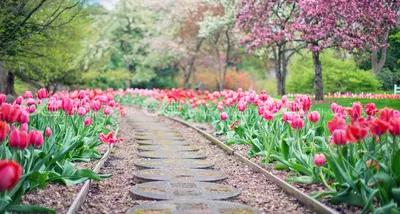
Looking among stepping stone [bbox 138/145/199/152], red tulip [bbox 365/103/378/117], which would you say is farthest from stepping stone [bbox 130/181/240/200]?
stepping stone [bbox 138/145/199/152]

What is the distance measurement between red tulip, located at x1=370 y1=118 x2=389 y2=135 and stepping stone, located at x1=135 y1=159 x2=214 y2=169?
357cm

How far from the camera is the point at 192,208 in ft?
14.5

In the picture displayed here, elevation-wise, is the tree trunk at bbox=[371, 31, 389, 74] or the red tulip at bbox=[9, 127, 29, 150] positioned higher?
the tree trunk at bbox=[371, 31, 389, 74]

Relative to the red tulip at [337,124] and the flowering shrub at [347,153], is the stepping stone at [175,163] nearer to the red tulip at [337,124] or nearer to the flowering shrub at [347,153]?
the flowering shrub at [347,153]

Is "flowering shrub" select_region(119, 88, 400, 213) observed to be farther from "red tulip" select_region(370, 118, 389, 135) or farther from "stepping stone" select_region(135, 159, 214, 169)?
"stepping stone" select_region(135, 159, 214, 169)

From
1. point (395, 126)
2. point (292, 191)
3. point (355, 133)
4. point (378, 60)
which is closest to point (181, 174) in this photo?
point (292, 191)

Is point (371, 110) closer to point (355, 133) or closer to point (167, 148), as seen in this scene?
point (355, 133)

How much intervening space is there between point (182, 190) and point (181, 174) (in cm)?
99

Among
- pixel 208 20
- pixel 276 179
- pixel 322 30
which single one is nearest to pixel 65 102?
pixel 276 179

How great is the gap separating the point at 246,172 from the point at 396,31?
4.90 m

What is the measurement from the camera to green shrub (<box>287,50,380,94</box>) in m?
10.8

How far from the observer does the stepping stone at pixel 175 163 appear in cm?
691

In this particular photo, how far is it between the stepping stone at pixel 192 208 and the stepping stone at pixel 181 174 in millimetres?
1263

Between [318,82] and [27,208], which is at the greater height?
[318,82]
